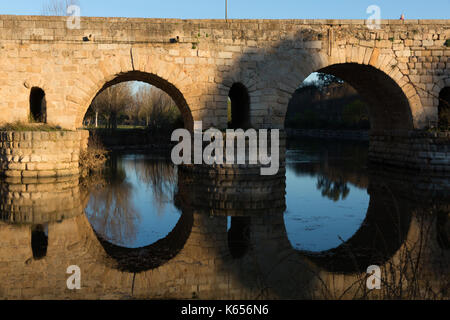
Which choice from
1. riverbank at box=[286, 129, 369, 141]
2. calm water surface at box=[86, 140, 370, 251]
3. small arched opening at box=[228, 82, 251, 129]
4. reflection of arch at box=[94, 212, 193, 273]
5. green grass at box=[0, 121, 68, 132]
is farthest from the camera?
riverbank at box=[286, 129, 369, 141]

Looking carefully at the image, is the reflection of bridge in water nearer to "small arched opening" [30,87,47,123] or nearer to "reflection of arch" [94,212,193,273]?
"reflection of arch" [94,212,193,273]

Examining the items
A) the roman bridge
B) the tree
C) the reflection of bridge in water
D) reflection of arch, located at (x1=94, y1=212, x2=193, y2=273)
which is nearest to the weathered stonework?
the roman bridge

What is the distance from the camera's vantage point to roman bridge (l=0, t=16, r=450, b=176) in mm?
10789

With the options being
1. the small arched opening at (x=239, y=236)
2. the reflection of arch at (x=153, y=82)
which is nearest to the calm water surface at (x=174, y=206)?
the small arched opening at (x=239, y=236)

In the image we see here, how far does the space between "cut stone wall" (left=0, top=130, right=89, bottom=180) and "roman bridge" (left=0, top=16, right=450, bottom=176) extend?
4cm

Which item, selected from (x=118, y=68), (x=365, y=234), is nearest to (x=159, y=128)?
(x=118, y=68)

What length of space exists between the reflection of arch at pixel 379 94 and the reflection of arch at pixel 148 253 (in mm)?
8662

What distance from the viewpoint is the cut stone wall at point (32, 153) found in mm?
10242

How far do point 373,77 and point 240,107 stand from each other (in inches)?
166

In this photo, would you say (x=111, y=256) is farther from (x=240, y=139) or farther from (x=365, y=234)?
(x=240, y=139)

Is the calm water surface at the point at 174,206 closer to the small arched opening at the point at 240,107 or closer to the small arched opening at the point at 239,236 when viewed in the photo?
the small arched opening at the point at 239,236

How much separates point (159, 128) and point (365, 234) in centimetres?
1961

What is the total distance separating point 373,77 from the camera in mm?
13305

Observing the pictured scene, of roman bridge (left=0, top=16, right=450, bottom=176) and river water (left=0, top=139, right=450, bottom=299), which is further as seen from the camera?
roman bridge (left=0, top=16, right=450, bottom=176)
